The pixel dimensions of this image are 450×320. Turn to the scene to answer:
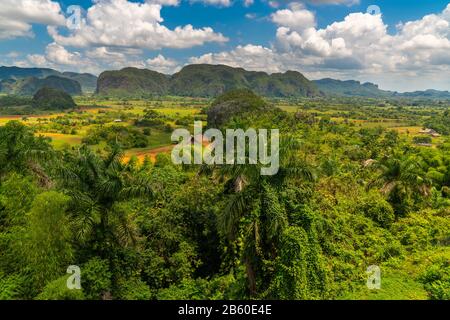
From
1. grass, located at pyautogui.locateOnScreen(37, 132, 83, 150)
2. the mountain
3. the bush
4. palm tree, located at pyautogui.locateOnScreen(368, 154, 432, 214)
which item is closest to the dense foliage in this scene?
the bush

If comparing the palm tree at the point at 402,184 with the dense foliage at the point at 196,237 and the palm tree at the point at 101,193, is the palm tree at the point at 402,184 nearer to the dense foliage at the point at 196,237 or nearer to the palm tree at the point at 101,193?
the dense foliage at the point at 196,237

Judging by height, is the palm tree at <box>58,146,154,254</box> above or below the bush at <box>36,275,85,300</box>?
above

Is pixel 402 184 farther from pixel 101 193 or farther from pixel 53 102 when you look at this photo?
pixel 53 102

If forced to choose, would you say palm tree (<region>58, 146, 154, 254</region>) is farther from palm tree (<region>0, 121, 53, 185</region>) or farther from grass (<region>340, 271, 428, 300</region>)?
grass (<region>340, 271, 428, 300</region>)

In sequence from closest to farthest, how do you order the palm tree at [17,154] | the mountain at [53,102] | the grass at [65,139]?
the palm tree at [17,154] < the grass at [65,139] < the mountain at [53,102]

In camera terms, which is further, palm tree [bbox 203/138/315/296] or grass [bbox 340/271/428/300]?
grass [bbox 340/271/428/300]

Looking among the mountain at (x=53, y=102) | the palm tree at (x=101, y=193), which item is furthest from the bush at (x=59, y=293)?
the mountain at (x=53, y=102)

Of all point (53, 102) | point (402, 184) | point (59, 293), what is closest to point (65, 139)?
point (402, 184)
